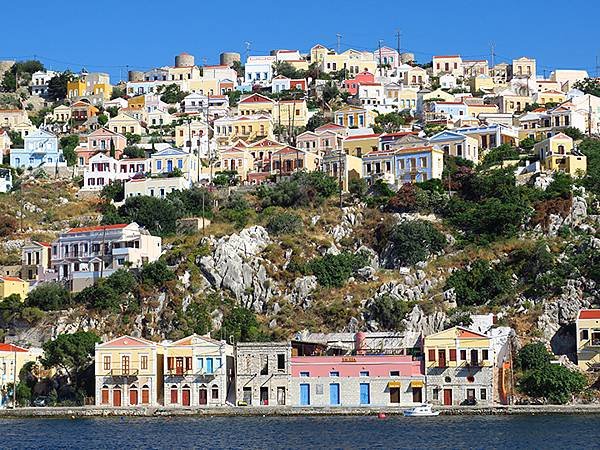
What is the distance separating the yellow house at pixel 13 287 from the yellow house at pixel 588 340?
29700 mm

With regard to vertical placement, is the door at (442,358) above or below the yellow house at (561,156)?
below

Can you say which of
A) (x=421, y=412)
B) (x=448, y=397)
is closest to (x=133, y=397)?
(x=421, y=412)

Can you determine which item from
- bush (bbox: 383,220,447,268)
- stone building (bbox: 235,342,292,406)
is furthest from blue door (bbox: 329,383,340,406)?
bush (bbox: 383,220,447,268)

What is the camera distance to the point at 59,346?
67.3 m

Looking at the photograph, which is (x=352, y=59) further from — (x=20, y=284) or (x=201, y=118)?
(x=20, y=284)

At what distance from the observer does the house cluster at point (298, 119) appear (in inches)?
3452

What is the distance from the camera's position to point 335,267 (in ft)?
243

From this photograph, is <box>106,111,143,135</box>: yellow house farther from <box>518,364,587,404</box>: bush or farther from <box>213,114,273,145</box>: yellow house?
<box>518,364,587,404</box>: bush

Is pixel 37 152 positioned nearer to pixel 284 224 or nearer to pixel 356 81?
pixel 284 224

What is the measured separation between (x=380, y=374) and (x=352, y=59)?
2418 inches

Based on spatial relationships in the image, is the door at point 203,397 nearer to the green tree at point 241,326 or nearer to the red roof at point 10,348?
the green tree at point 241,326

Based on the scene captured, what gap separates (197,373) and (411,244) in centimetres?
1537

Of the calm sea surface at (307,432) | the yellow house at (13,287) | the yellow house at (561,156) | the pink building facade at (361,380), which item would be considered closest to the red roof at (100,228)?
the yellow house at (13,287)

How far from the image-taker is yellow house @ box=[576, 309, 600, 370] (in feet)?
213
